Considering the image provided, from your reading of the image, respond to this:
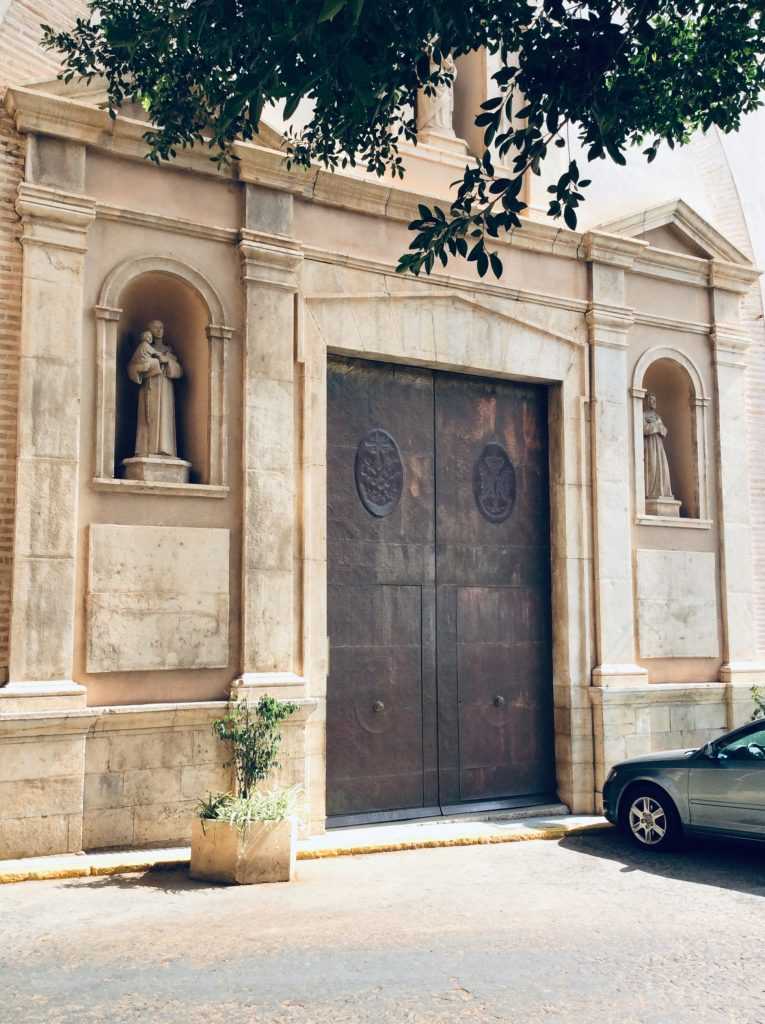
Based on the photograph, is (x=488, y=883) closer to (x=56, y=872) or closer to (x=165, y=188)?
(x=56, y=872)

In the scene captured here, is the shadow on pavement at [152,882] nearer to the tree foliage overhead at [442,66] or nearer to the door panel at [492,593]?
the door panel at [492,593]

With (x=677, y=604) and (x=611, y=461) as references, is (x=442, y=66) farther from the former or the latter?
(x=677, y=604)

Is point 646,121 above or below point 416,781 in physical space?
above

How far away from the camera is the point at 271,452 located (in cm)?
1139

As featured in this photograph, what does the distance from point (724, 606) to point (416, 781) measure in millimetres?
5031

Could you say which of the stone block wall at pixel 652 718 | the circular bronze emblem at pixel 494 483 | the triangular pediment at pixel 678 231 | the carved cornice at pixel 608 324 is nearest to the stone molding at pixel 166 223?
the circular bronze emblem at pixel 494 483

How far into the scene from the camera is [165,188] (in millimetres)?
11078

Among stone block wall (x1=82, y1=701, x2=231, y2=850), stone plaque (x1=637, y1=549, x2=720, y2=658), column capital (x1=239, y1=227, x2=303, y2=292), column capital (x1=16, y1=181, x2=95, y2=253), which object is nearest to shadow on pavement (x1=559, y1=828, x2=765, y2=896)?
stone plaque (x1=637, y1=549, x2=720, y2=658)

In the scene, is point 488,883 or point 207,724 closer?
point 488,883

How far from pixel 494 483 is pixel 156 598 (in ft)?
15.0

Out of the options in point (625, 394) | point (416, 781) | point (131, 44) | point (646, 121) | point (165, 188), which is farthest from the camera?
point (625, 394)

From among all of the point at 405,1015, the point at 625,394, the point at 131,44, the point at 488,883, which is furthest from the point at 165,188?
the point at 405,1015

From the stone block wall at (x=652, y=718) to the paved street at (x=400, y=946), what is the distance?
2.84 metres

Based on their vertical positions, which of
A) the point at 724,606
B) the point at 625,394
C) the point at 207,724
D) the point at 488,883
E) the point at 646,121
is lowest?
the point at 488,883
